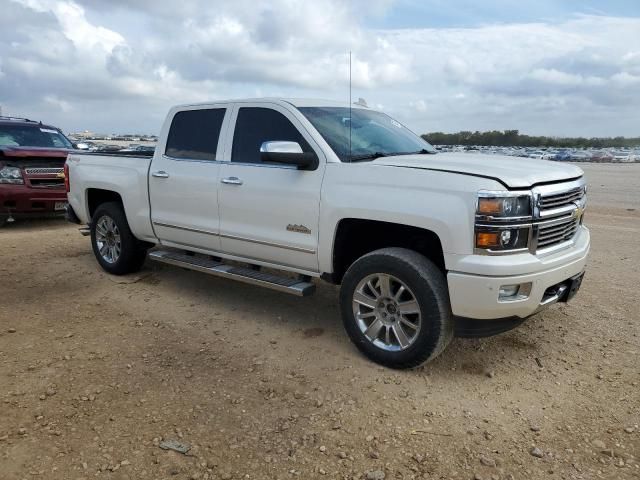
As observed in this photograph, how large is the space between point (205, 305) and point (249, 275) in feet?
2.73

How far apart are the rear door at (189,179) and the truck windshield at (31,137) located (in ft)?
20.9

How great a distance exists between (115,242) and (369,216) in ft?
12.0

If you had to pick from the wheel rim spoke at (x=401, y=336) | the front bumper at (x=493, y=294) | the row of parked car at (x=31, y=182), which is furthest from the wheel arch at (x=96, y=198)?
the front bumper at (x=493, y=294)

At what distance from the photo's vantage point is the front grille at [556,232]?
11.9 feet

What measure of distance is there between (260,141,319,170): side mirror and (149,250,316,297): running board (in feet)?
3.27

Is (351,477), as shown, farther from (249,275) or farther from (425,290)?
(249,275)

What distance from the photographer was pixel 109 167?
611cm

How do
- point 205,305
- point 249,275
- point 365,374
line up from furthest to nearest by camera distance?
point 205,305, point 249,275, point 365,374

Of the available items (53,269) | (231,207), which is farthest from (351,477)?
(53,269)

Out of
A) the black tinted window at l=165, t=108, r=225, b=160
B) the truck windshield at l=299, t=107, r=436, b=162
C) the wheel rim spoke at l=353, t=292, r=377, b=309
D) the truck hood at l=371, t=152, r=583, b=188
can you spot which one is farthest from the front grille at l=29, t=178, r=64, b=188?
the wheel rim spoke at l=353, t=292, r=377, b=309

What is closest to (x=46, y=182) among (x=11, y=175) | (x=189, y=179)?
(x=11, y=175)

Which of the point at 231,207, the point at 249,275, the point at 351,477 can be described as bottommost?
the point at 351,477

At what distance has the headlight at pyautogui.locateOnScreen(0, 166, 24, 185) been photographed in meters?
9.10

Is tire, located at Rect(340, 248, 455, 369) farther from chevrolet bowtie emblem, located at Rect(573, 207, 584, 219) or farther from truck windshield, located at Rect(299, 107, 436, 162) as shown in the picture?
chevrolet bowtie emblem, located at Rect(573, 207, 584, 219)
